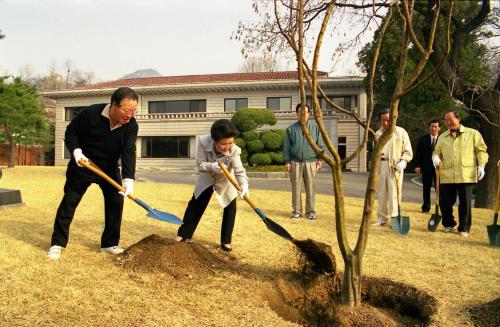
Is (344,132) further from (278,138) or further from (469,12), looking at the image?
(469,12)

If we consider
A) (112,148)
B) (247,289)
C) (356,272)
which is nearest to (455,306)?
(356,272)

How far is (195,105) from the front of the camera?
3155cm

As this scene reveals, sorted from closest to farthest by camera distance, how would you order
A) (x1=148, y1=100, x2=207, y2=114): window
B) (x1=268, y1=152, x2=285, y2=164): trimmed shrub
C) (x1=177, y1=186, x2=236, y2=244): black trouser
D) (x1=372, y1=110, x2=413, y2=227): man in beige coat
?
(x1=177, y1=186, x2=236, y2=244): black trouser, (x1=372, y1=110, x2=413, y2=227): man in beige coat, (x1=268, y1=152, x2=285, y2=164): trimmed shrub, (x1=148, y1=100, x2=207, y2=114): window

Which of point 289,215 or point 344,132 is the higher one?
point 344,132

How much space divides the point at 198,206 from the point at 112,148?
1.08 m

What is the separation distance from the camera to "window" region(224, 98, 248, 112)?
99.3ft

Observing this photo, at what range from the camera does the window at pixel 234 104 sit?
3027 centimetres

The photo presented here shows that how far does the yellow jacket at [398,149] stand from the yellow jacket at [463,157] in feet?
1.74

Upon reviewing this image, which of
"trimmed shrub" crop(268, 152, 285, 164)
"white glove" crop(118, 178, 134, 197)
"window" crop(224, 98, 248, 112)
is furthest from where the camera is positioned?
"window" crop(224, 98, 248, 112)

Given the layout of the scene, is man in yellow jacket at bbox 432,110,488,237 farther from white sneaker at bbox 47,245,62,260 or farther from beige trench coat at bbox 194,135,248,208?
white sneaker at bbox 47,245,62,260

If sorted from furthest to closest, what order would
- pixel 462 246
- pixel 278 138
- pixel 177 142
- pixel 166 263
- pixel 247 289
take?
pixel 177 142, pixel 278 138, pixel 462 246, pixel 166 263, pixel 247 289

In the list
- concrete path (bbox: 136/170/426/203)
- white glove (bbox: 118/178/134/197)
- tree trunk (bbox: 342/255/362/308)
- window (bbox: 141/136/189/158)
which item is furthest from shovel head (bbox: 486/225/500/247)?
window (bbox: 141/136/189/158)

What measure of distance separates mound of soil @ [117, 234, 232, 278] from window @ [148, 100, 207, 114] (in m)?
27.9

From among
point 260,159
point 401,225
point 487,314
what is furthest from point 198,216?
point 260,159
